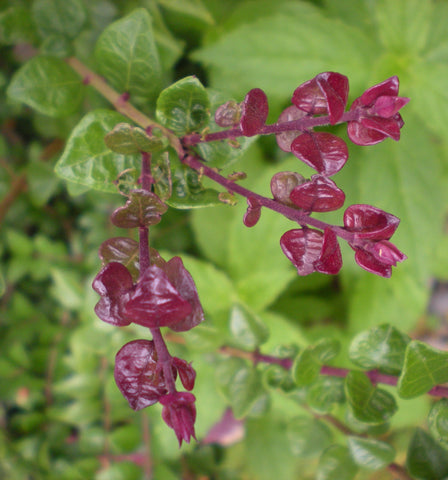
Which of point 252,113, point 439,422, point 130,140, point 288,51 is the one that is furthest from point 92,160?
point 288,51

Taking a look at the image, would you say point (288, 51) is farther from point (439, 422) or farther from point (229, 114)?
point (439, 422)

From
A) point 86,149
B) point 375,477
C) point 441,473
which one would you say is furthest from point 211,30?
point 375,477

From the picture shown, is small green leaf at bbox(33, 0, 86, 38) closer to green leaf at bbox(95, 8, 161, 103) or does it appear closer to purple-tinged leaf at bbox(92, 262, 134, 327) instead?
green leaf at bbox(95, 8, 161, 103)

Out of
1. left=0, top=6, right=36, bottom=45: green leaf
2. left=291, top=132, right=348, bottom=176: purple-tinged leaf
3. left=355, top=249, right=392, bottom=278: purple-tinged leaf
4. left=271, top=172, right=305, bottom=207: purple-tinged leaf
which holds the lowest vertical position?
left=355, top=249, right=392, bottom=278: purple-tinged leaf

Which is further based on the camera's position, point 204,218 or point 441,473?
point 204,218

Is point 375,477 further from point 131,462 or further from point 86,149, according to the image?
point 86,149

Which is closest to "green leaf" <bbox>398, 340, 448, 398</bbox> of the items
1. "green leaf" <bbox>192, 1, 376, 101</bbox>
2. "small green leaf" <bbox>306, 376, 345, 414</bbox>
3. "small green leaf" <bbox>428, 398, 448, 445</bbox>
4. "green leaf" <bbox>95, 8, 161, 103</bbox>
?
"small green leaf" <bbox>428, 398, 448, 445</bbox>

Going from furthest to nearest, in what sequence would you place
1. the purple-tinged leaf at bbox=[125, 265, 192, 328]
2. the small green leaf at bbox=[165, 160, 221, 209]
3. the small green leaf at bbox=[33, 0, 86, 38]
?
the small green leaf at bbox=[33, 0, 86, 38] < the small green leaf at bbox=[165, 160, 221, 209] < the purple-tinged leaf at bbox=[125, 265, 192, 328]
